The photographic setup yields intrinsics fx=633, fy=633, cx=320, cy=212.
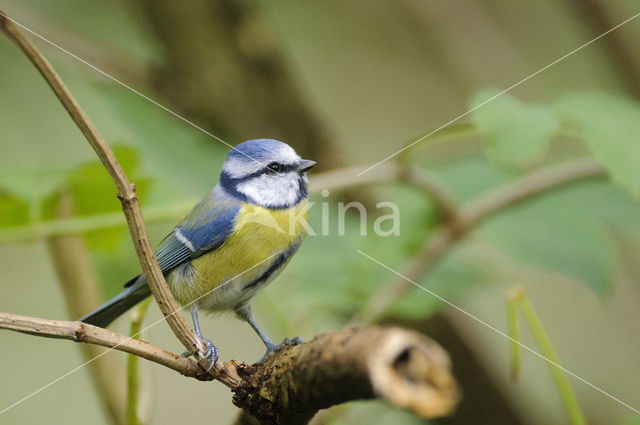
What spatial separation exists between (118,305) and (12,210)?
13.6 inches

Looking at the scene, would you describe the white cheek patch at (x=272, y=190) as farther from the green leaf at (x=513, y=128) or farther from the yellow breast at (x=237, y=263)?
the green leaf at (x=513, y=128)

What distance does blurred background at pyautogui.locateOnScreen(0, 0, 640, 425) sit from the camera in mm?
1395

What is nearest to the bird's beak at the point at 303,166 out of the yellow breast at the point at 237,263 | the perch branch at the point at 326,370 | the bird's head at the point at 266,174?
the bird's head at the point at 266,174

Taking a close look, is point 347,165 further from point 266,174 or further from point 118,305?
point 118,305

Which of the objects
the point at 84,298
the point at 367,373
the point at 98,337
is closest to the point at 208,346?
the point at 98,337

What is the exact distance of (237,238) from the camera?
1.22 metres

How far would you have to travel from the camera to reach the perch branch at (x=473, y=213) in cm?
165

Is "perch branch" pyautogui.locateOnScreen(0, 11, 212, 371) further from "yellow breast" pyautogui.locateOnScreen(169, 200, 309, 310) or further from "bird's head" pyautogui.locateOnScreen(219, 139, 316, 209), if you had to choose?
"bird's head" pyautogui.locateOnScreen(219, 139, 316, 209)

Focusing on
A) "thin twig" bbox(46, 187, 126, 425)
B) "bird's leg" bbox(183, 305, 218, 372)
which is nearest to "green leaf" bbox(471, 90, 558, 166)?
"bird's leg" bbox(183, 305, 218, 372)

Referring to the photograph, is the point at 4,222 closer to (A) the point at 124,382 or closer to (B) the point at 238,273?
(A) the point at 124,382

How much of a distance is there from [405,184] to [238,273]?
660mm

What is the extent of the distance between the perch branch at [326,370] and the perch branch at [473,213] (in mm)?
800

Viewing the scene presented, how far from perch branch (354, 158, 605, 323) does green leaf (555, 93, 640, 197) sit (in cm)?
23

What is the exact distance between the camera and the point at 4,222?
4.52 ft
